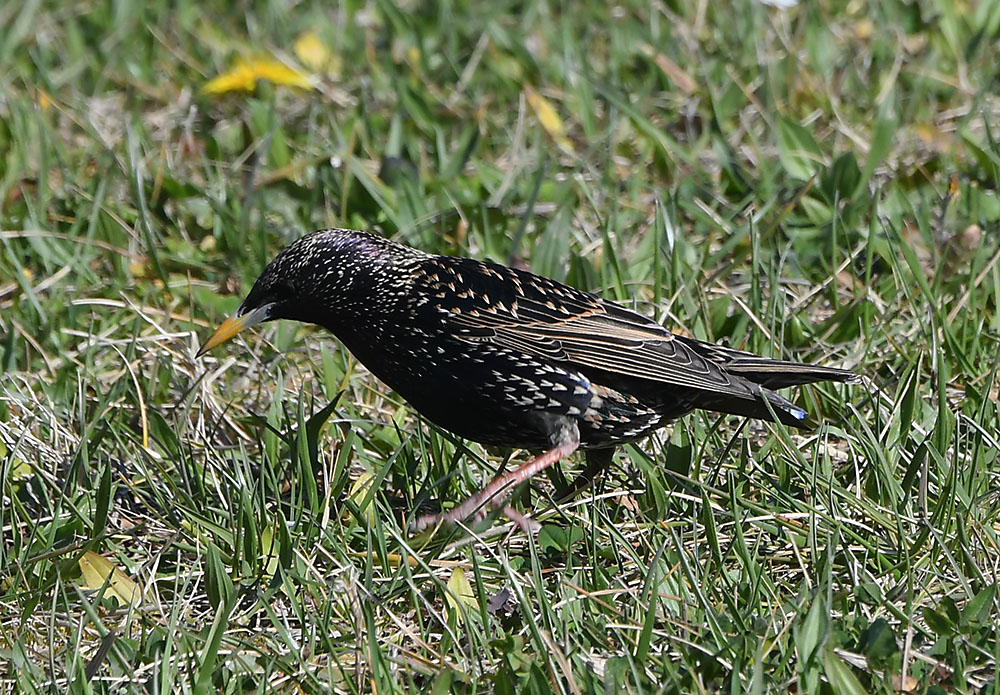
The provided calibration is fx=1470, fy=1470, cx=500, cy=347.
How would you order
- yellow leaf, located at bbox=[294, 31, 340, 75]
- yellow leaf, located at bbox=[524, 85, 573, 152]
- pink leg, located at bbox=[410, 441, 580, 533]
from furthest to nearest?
yellow leaf, located at bbox=[294, 31, 340, 75] < yellow leaf, located at bbox=[524, 85, 573, 152] < pink leg, located at bbox=[410, 441, 580, 533]

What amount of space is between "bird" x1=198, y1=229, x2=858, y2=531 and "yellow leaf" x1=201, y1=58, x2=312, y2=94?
2.80m

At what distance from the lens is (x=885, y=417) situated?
4.43m

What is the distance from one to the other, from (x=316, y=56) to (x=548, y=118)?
1.41 m

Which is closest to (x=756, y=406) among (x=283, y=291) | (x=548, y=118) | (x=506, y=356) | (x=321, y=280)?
(x=506, y=356)

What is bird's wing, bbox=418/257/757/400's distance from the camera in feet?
13.9

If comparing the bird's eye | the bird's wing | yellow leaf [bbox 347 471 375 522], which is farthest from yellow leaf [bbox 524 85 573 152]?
yellow leaf [bbox 347 471 375 522]

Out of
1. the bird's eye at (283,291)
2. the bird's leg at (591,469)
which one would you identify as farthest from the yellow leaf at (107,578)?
the bird's leg at (591,469)

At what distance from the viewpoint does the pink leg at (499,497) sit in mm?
4109

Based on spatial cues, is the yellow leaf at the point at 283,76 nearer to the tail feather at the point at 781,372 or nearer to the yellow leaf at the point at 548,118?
the yellow leaf at the point at 548,118

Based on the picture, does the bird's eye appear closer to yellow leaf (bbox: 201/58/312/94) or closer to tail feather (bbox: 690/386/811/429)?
tail feather (bbox: 690/386/811/429)

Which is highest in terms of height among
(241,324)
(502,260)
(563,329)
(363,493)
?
(563,329)

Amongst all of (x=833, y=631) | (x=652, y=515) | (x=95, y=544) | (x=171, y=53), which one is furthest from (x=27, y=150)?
(x=833, y=631)

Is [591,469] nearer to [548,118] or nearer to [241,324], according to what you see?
[241,324]

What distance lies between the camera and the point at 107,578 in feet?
12.6
